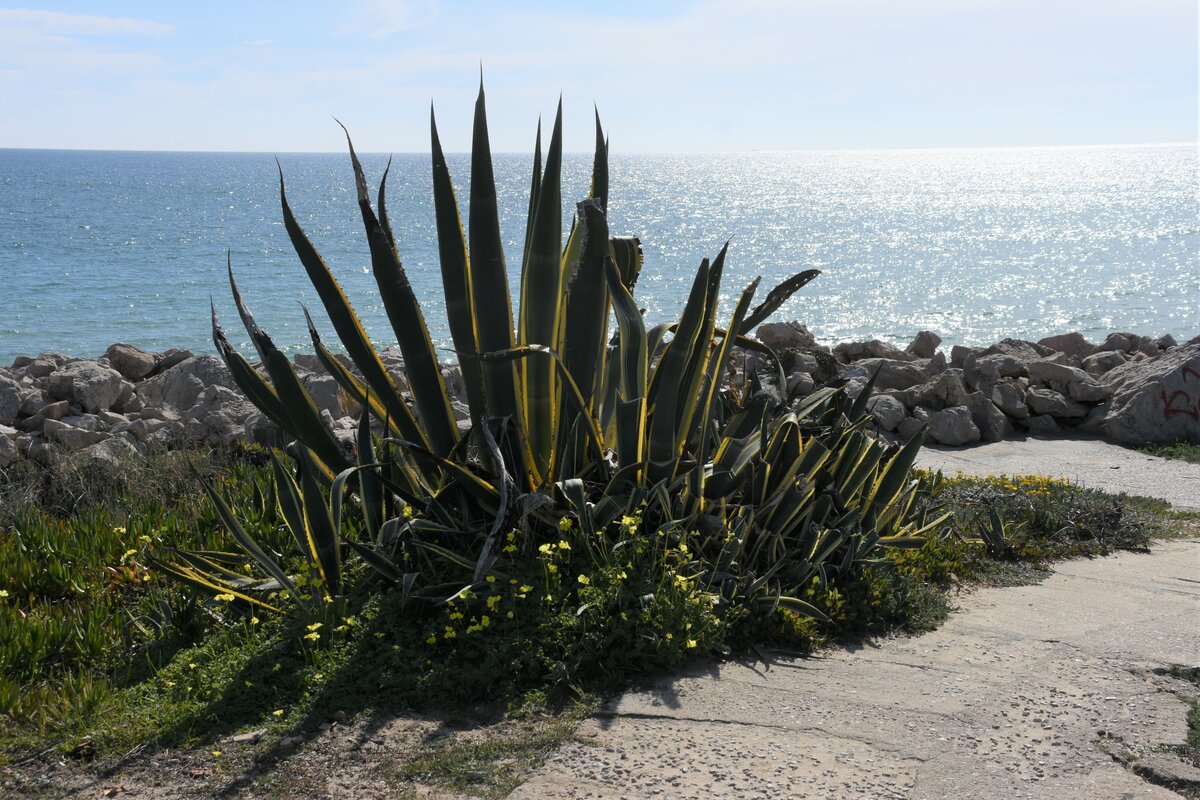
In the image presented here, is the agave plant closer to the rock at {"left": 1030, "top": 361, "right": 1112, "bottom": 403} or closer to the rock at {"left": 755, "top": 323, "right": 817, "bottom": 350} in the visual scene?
the rock at {"left": 1030, "top": 361, "right": 1112, "bottom": 403}

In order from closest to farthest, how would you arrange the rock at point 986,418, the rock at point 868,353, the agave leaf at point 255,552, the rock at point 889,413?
the agave leaf at point 255,552, the rock at point 889,413, the rock at point 986,418, the rock at point 868,353

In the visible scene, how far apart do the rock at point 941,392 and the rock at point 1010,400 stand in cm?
35

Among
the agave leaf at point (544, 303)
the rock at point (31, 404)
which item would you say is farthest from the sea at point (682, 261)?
the rock at point (31, 404)

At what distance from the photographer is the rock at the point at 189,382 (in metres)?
11.5

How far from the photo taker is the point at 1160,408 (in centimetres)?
1064

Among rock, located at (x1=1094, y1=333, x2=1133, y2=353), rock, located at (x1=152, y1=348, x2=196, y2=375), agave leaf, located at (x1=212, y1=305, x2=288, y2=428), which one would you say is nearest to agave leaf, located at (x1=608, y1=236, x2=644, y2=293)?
agave leaf, located at (x1=212, y1=305, x2=288, y2=428)

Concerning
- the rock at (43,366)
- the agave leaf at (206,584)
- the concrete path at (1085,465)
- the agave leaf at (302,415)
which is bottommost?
the concrete path at (1085,465)

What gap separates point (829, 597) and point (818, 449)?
72 cm

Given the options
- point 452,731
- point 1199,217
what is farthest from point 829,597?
point 1199,217

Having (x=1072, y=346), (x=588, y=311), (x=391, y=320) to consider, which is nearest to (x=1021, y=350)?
(x=1072, y=346)

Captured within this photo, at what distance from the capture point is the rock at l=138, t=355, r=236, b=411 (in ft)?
37.8

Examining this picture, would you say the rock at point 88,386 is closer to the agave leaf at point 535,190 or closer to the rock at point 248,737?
the agave leaf at point 535,190

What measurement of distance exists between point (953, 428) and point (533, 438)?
7453 mm

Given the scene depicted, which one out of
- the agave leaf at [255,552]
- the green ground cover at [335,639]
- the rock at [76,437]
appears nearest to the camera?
the green ground cover at [335,639]
